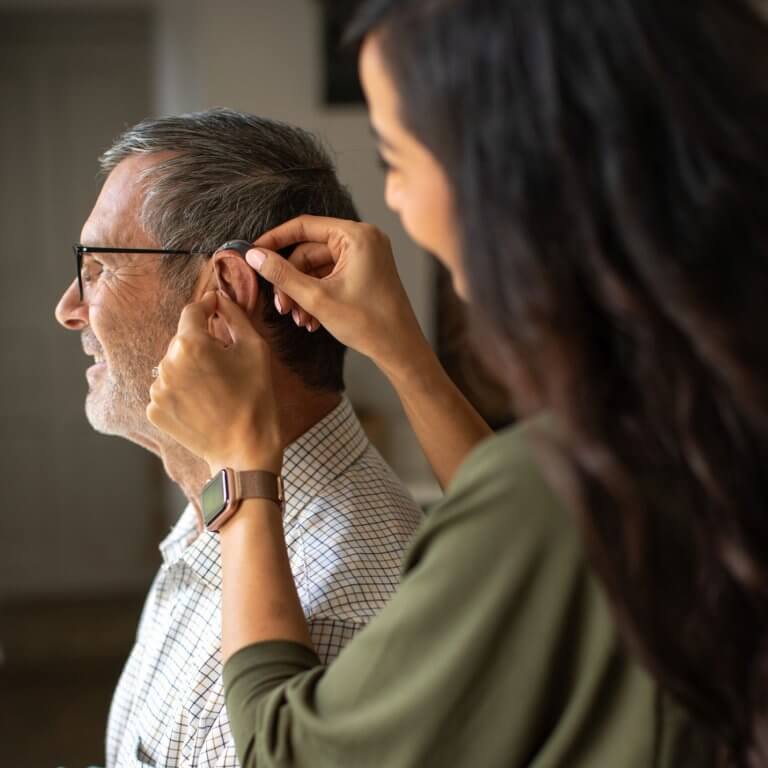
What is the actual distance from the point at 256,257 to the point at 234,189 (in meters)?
0.17

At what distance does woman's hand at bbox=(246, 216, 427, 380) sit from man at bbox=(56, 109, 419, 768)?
10 cm

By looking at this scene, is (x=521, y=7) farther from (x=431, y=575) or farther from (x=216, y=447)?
(x=216, y=447)

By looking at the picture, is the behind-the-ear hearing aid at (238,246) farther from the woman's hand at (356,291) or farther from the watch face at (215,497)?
the watch face at (215,497)

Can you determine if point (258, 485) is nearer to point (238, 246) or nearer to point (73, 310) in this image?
point (238, 246)

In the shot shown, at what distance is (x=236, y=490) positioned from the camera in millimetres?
1023

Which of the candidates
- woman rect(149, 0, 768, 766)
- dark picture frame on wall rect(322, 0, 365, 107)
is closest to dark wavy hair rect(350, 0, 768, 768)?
woman rect(149, 0, 768, 766)

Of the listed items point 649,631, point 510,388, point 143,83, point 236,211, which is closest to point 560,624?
point 649,631

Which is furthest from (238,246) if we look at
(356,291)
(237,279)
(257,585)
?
(257,585)

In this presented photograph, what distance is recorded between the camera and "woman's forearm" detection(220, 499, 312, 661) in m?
0.95

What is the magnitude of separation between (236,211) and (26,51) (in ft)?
12.1

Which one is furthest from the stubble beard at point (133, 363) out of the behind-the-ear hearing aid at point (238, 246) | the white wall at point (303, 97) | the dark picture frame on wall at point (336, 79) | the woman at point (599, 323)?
the dark picture frame on wall at point (336, 79)

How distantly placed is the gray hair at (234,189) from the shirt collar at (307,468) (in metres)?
0.07

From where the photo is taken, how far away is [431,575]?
804mm

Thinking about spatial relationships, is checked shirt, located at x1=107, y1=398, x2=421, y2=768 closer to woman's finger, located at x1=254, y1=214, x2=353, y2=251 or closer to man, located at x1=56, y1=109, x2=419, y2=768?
man, located at x1=56, y1=109, x2=419, y2=768
